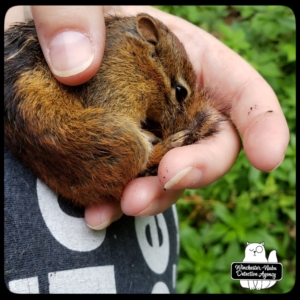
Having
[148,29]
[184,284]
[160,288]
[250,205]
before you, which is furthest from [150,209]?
[250,205]

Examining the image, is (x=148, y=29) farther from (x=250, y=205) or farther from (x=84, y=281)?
(x=250, y=205)

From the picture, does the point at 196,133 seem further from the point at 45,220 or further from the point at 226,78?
the point at 45,220

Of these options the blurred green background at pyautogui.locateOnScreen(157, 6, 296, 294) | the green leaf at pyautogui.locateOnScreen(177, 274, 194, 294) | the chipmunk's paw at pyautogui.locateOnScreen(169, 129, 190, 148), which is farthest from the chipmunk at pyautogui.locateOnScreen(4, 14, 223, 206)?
the green leaf at pyautogui.locateOnScreen(177, 274, 194, 294)

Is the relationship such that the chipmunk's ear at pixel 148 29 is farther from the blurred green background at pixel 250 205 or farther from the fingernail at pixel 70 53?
the blurred green background at pixel 250 205

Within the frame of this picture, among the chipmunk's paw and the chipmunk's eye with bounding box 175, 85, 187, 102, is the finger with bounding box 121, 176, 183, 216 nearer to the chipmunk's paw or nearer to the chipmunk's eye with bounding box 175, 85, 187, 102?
the chipmunk's paw

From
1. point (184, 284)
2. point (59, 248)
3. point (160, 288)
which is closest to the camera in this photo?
point (59, 248)

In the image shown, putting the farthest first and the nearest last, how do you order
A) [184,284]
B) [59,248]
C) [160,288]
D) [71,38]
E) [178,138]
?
[184,284] → [160,288] → [178,138] → [59,248] → [71,38]
